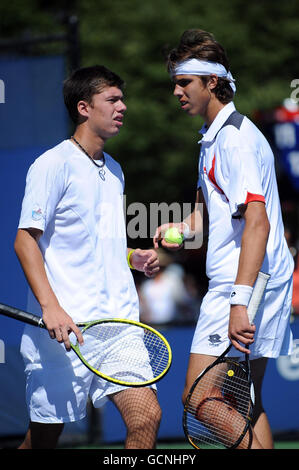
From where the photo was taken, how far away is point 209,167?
13.0 feet

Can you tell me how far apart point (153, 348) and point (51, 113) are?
2.85 m

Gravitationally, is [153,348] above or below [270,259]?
below

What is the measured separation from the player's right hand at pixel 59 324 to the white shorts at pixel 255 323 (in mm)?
658

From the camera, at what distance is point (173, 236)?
4309 millimetres

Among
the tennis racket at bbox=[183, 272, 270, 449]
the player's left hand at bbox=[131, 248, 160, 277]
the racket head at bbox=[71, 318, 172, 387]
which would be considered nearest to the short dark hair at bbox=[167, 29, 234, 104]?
the player's left hand at bbox=[131, 248, 160, 277]

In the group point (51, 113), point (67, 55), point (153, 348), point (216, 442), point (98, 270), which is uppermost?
point (67, 55)

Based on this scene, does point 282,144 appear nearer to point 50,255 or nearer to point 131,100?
point 131,100

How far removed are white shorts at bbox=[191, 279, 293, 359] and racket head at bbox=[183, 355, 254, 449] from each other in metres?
0.11

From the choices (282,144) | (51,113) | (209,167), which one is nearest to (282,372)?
(51,113)

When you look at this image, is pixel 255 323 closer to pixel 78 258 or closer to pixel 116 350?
pixel 116 350

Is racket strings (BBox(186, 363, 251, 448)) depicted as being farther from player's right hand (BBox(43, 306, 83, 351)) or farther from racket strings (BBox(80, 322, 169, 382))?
player's right hand (BBox(43, 306, 83, 351))

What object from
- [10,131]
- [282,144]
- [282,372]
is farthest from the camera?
[282,144]

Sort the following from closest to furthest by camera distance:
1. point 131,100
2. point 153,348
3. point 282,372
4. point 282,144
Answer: point 153,348
point 282,372
point 282,144
point 131,100

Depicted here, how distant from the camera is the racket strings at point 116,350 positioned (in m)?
3.81
